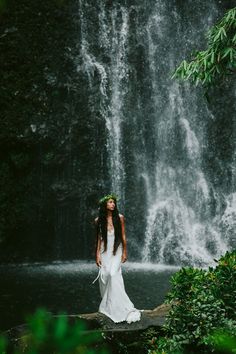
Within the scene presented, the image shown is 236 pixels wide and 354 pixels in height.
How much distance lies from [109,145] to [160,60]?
4.36 meters

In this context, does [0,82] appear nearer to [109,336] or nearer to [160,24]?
[160,24]

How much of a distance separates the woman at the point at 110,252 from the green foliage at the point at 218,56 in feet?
7.05

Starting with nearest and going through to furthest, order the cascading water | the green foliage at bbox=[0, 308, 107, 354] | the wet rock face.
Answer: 1. the green foliage at bbox=[0, 308, 107, 354]
2. the wet rock face
3. the cascading water

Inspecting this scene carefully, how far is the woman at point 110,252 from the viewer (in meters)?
7.09

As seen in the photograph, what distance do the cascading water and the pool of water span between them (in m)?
2.83

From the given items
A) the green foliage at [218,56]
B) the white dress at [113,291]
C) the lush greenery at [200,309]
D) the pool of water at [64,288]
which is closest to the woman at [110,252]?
the white dress at [113,291]

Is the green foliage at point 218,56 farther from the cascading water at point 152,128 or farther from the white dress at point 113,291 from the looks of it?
the cascading water at point 152,128

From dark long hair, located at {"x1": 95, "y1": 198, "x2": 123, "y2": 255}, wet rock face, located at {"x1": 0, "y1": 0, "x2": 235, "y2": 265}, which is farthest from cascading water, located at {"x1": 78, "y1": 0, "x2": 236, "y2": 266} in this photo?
dark long hair, located at {"x1": 95, "y1": 198, "x2": 123, "y2": 255}

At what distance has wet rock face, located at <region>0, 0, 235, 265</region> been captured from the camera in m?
18.9

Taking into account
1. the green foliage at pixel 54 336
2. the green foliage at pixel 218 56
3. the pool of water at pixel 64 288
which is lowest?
the pool of water at pixel 64 288

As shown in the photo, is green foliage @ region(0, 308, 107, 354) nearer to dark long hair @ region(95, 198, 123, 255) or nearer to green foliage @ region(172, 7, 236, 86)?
green foliage @ region(172, 7, 236, 86)

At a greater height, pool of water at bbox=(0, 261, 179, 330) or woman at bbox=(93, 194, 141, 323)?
woman at bbox=(93, 194, 141, 323)

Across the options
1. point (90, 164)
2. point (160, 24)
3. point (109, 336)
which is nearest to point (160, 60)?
point (160, 24)

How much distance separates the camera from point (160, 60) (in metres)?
21.2
